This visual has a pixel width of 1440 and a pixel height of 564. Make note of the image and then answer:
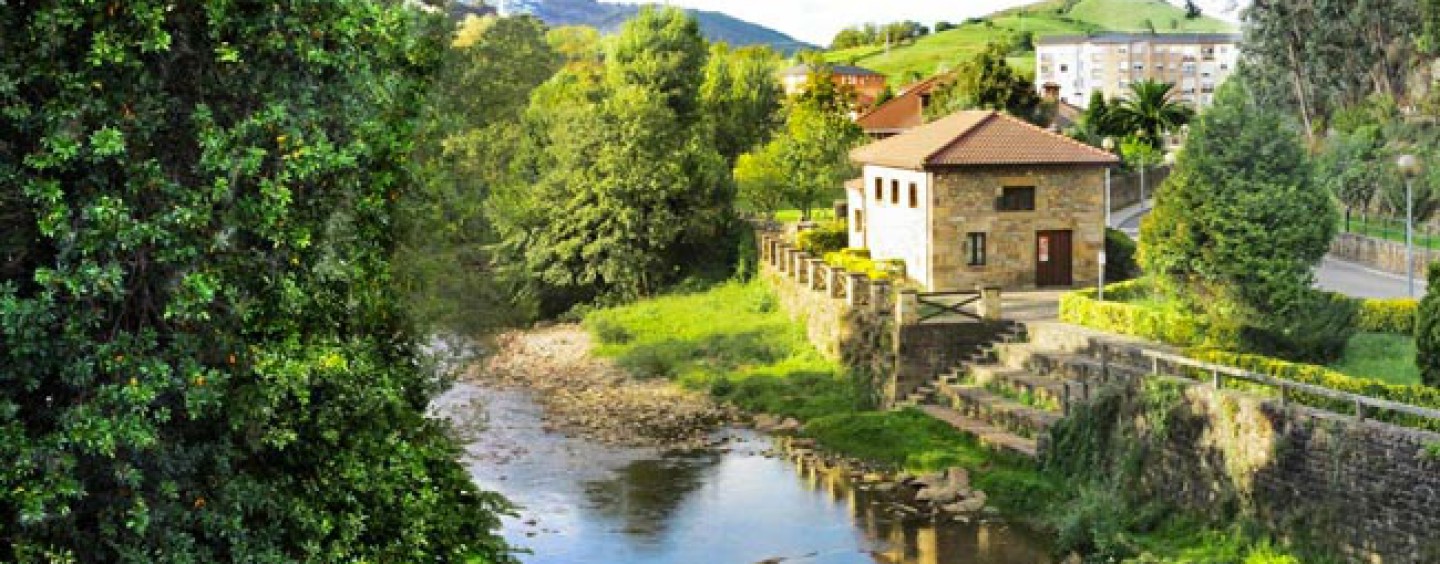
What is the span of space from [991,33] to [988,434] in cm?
14687

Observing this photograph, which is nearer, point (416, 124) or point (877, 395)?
point (416, 124)

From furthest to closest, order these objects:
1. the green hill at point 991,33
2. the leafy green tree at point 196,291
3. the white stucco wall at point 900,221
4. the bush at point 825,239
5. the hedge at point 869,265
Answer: the green hill at point 991,33
the bush at point 825,239
the white stucco wall at point 900,221
the hedge at point 869,265
the leafy green tree at point 196,291

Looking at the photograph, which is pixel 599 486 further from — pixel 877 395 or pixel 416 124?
pixel 416 124

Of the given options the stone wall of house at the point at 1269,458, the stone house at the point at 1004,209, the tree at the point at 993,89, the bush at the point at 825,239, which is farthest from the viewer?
the tree at the point at 993,89

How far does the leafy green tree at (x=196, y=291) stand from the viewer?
11.9 m

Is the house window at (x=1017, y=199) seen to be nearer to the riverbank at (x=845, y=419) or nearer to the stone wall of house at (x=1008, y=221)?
the stone wall of house at (x=1008, y=221)

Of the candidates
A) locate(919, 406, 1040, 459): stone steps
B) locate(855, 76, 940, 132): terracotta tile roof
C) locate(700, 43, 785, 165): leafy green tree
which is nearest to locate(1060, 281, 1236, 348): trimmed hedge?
locate(919, 406, 1040, 459): stone steps

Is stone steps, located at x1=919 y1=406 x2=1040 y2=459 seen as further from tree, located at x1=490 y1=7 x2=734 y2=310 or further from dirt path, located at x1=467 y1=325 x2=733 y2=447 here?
tree, located at x1=490 y1=7 x2=734 y2=310

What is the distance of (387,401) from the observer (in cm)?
1407

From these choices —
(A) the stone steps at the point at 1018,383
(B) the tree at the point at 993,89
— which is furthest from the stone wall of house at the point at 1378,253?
(B) the tree at the point at 993,89

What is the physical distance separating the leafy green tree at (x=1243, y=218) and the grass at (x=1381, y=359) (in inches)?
53.6

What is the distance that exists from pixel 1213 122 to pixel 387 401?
19.1m

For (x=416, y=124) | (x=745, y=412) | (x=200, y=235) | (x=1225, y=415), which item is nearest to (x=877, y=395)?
(x=745, y=412)

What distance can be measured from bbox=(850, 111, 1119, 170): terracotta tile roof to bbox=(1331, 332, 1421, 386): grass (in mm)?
11057
